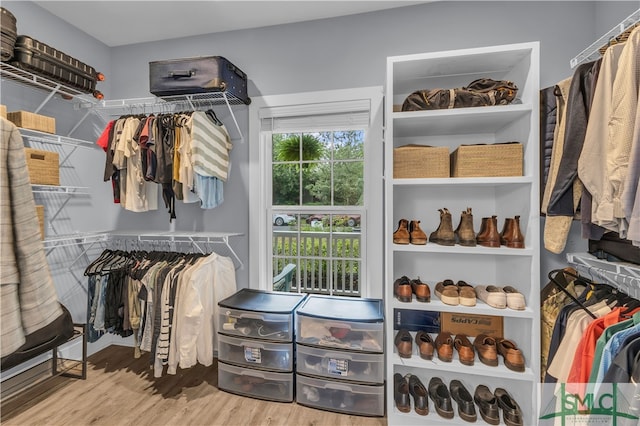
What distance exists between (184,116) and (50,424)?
6.58ft

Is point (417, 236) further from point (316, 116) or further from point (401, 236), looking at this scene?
point (316, 116)

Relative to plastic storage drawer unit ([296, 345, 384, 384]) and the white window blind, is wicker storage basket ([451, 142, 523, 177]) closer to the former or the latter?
the white window blind

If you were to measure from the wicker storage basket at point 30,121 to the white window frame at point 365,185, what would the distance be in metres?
1.31

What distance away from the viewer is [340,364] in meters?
1.78

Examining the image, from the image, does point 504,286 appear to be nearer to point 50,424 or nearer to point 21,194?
point 21,194

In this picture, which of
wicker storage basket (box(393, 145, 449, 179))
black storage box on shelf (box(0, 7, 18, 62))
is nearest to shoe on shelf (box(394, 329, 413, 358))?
wicker storage basket (box(393, 145, 449, 179))

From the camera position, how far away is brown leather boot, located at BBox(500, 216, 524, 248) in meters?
1.60

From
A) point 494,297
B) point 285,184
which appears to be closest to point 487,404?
point 494,297

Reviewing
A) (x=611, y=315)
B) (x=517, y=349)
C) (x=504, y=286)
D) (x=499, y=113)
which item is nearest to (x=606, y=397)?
(x=611, y=315)

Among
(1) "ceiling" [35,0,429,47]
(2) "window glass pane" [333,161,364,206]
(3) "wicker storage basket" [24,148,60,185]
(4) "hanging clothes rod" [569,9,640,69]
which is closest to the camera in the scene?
(4) "hanging clothes rod" [569,9,640,69]

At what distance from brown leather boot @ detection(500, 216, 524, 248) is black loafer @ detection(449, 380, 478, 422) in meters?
0.90

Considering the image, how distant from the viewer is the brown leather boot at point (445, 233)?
171 centimetres

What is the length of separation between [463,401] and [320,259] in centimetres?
127

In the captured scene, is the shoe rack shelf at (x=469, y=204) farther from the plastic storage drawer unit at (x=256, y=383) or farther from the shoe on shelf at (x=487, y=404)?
the plastic storage drawer unit at (x=256, y=383)
